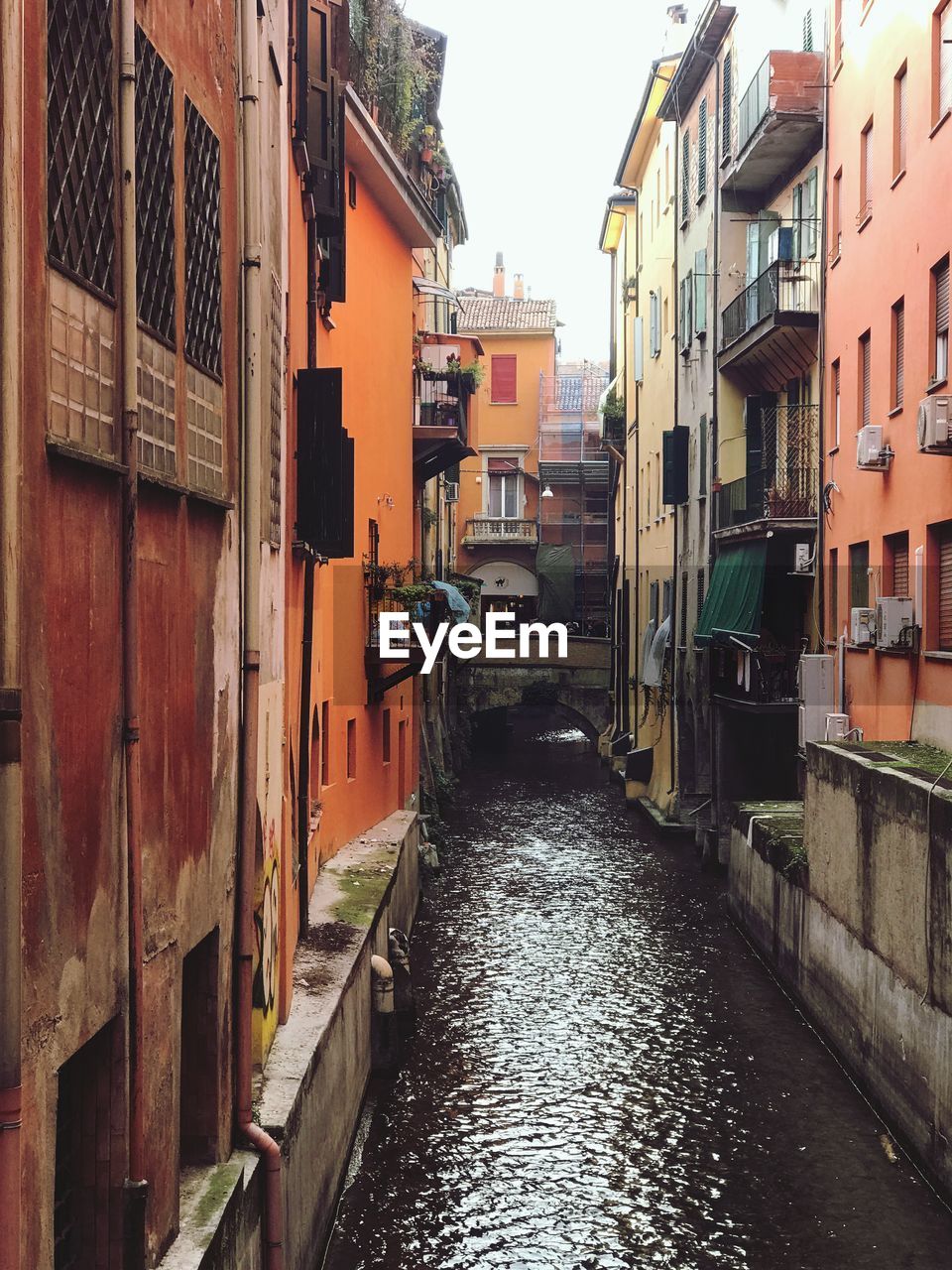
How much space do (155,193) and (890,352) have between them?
1371cm

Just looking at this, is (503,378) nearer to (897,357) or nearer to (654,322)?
(654,322)

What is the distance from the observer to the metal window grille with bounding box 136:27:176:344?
256 inches

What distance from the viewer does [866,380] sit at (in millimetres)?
20328

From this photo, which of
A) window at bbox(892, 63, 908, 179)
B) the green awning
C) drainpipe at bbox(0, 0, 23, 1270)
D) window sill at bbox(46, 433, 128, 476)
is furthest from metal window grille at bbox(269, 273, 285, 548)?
the green awning

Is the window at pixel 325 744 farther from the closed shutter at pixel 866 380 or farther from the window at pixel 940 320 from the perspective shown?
the closed shutter at pixel 866 380

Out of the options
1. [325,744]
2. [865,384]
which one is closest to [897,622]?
[865,384]

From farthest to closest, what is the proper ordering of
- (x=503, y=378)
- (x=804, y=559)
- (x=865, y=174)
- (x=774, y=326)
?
1. (x=503, y=378)
2. (x=774, y=326)
3. (x=804, y=559)
4. (x=865, y=174)

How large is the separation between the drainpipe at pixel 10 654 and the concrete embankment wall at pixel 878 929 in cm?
891

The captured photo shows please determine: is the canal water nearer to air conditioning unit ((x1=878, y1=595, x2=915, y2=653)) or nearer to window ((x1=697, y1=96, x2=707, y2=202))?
air conditioning unit ((x1=878, y1=595, x2=915, y2=653))

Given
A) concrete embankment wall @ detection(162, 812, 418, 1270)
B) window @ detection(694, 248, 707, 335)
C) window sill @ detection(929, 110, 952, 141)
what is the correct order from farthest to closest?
1. window @ detection(694, 248, 707, 335)
2. window sill @ detection(929, 110, 952, 141)
3. concrete embankment wall @ detection(162, 812, 418, 1270)

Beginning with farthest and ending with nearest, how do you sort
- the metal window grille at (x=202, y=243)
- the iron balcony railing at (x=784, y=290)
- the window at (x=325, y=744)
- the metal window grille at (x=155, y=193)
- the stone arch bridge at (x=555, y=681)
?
the stone arch bridge at (x=555, y=681) < the iron balcony railing at (x=784, y=290) < the window at (x=325, y=744) < the metal window grille at (x=202, y=243) < the metal window grille at (x=155, y=193)

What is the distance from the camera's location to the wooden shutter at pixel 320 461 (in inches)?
536

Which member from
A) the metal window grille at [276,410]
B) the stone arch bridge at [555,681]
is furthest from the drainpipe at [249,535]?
the stone arch bridge at [555,681]

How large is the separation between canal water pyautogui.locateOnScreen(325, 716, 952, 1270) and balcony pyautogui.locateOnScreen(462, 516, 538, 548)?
31.0 m
